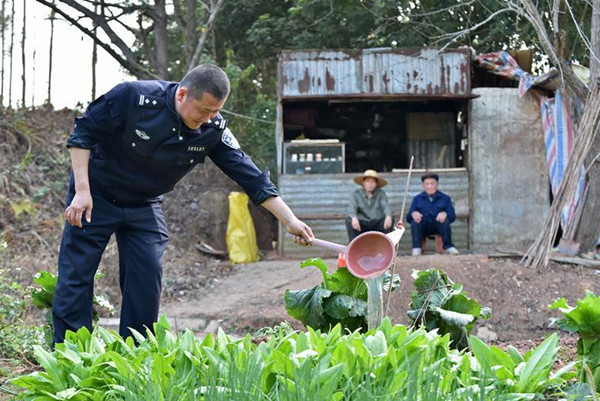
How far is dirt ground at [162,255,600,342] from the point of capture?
9.36 meters

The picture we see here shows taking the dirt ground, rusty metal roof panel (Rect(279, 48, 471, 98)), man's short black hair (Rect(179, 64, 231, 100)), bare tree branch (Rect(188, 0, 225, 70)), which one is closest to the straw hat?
the dirt ground

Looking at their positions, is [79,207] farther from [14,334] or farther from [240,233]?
[240,233]

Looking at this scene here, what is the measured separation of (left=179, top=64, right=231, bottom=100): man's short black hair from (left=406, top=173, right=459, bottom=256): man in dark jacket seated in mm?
7988

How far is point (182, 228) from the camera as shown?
15.2 m

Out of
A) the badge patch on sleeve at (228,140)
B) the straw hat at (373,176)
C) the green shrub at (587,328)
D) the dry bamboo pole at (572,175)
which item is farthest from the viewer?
the straw hat at (373,176)

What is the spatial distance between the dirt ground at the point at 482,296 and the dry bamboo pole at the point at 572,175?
227 millimetres

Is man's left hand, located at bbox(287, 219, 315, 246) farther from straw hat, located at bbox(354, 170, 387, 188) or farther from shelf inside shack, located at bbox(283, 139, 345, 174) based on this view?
shelf inside shack, located at bbox(283, 139, 345, 174)

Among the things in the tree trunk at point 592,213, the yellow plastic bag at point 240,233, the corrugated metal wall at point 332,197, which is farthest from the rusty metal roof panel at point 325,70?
the tree trunk at point 592,213

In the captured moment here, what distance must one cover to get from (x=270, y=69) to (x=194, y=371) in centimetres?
1746

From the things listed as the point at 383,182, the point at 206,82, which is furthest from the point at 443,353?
the point at 383,182

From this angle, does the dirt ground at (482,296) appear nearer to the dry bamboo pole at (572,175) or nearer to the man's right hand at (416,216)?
the dry bamboo pole at (572,175)

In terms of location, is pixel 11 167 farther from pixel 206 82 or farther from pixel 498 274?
pixel 206 82

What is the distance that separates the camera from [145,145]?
15.3 feet

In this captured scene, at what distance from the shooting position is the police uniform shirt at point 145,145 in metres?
4.62
